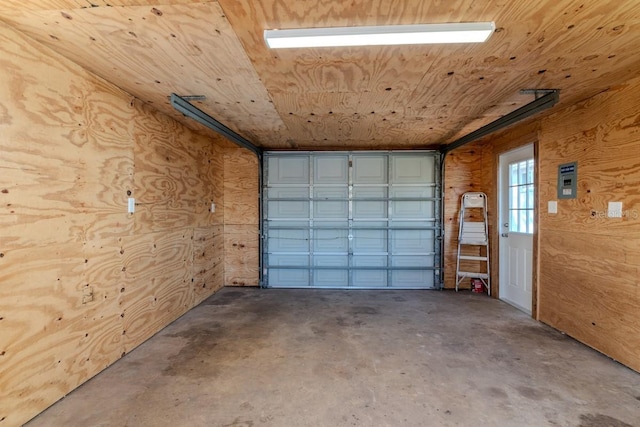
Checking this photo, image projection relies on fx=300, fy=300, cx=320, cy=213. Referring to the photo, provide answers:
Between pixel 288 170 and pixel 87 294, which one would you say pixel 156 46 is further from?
pixel 288 170

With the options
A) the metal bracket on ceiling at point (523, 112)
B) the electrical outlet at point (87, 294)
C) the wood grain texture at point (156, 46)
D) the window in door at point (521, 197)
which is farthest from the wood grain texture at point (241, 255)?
the window in door at point (521, 197)

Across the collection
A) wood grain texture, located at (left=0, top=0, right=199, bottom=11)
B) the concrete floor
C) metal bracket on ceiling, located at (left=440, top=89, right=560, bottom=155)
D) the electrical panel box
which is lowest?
the concrete floor

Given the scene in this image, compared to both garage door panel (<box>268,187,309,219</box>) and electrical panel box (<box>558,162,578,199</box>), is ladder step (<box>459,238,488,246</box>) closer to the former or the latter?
electrical panel box (<box>558,162,578,199</box>)

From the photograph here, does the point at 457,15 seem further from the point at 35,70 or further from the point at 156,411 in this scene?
the point at 156,411

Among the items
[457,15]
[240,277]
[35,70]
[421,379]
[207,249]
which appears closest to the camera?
[457,15]

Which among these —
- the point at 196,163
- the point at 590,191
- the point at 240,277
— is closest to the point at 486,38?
the point at 590,191

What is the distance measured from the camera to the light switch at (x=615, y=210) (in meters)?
2.50

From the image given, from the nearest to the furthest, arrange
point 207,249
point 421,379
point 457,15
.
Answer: point 457,15, point 421,379, point 207,249

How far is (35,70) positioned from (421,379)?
3.34 m

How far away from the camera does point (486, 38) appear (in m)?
1.71

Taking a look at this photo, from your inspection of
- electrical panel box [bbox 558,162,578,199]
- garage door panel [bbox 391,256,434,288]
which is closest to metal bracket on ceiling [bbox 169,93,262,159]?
garage door panel [bbox 391,256,434,288]

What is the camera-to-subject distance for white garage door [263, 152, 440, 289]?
5.05 metres

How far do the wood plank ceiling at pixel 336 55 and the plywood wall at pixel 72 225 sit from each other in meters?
0.24

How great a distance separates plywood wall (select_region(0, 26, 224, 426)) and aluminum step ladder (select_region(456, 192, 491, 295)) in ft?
13.9
